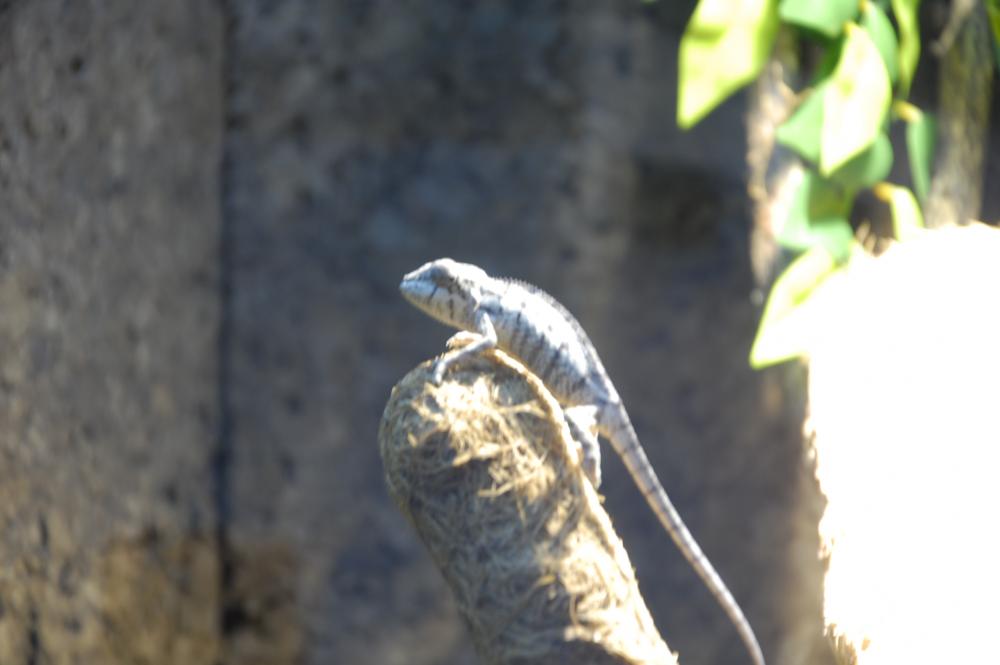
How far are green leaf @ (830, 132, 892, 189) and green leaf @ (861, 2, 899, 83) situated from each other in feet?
0.55

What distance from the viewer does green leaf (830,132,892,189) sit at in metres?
2.30

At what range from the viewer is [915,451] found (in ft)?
5.21

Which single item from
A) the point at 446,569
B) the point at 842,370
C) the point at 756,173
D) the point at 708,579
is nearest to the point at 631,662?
the point at 446,569

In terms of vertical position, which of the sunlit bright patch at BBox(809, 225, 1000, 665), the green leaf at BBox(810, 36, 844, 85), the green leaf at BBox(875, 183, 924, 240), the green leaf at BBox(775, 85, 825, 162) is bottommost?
the sunlit bright patch at BBox(809, 225, 1000, 665)

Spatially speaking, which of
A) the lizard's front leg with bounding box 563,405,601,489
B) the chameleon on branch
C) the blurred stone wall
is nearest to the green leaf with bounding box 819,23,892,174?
the chameleon on branch

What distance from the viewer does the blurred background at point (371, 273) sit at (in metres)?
2.47

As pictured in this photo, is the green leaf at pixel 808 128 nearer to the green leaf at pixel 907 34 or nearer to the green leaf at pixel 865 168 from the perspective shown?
the green leaf at pixel 865 168

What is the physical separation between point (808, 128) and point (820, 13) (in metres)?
0.24

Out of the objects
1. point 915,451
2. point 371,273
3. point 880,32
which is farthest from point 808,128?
point 371,273

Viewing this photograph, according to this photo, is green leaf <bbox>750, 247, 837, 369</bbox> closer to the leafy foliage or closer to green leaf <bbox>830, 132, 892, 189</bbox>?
the leafy foliage

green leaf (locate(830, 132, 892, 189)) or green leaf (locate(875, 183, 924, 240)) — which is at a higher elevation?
green leaf (locate(830, 132, 892, 189))

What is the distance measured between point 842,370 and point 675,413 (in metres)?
0.91

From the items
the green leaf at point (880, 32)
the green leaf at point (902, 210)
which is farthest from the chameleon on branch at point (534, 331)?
the green leaf at point (880, 32)

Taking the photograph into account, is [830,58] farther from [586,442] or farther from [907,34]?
[586,442]
